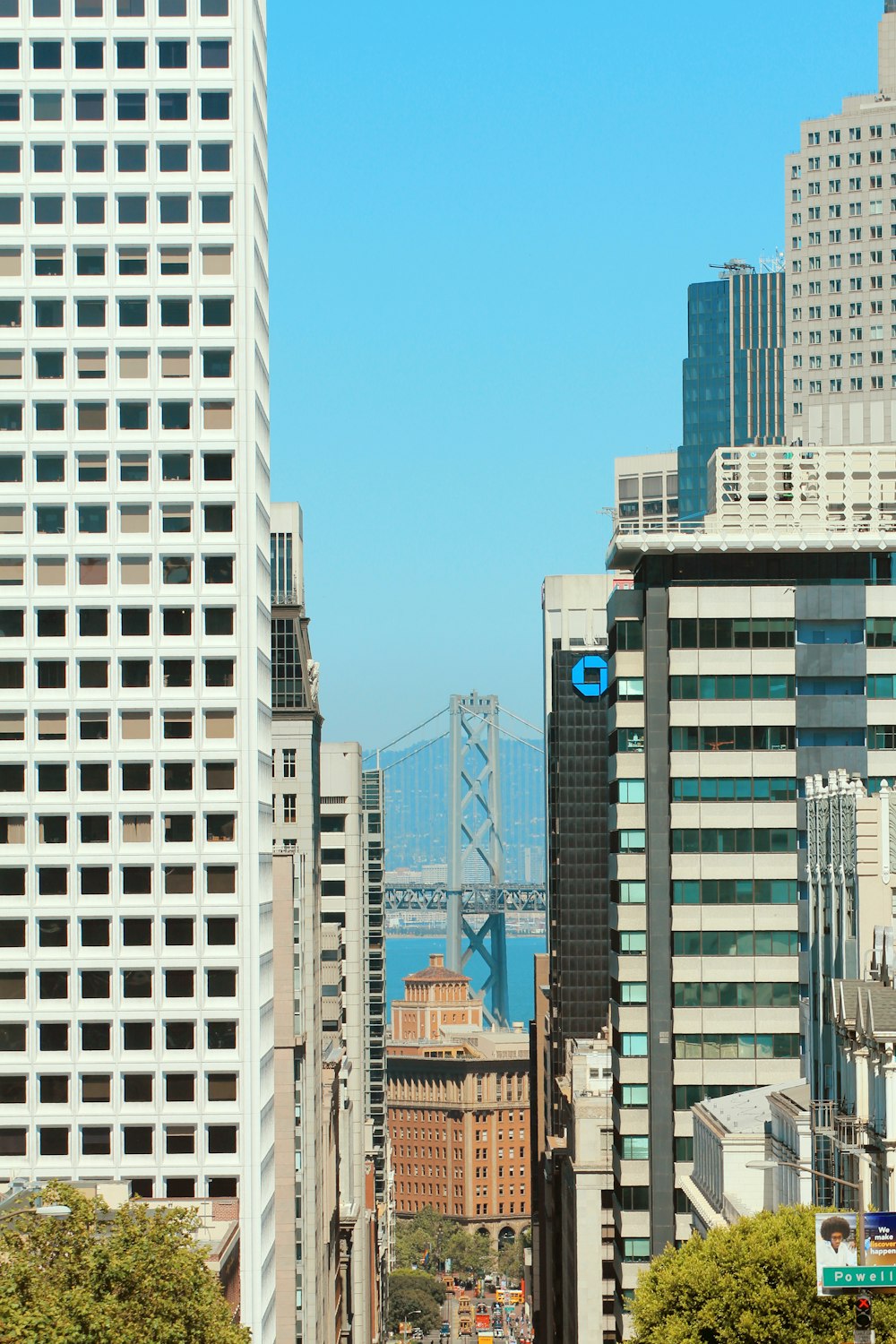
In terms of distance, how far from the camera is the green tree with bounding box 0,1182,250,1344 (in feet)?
203

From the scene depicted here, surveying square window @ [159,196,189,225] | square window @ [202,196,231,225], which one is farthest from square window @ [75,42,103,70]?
square window @ [202,196,231,225]

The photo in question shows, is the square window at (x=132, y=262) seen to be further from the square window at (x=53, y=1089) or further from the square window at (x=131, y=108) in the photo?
the square window at (x=53, y=1089)

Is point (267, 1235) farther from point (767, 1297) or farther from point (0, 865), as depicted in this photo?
point (767, 1297)

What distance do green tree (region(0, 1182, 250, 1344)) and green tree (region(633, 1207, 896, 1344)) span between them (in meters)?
13.8

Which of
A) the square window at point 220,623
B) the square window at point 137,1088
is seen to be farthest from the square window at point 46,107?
the square window at point 137,1088

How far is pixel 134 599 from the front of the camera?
10025 centimetres

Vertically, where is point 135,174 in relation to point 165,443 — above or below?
above

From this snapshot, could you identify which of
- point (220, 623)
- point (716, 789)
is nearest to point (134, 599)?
point (220, 623)

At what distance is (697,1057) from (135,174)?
48.9 metres

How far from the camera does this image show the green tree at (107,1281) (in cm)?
6175

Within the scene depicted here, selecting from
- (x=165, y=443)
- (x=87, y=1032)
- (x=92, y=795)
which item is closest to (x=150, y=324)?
(x=165, y=443)

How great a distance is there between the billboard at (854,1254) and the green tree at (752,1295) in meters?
16.8

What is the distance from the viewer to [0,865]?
326ft

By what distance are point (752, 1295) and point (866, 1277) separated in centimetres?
2356
